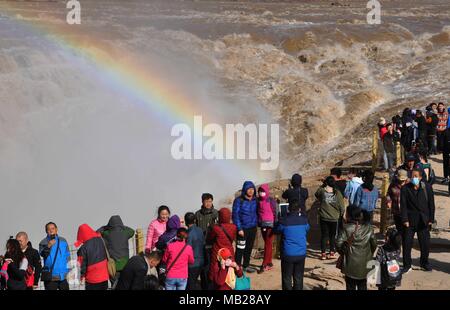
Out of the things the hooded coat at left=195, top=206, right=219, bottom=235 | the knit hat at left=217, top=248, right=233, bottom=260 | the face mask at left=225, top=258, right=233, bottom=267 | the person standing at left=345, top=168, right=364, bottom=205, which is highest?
the person standing at left=345, top=168, right=364, bottom=205

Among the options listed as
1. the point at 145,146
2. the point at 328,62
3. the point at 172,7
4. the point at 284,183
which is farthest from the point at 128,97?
the point at 172,7

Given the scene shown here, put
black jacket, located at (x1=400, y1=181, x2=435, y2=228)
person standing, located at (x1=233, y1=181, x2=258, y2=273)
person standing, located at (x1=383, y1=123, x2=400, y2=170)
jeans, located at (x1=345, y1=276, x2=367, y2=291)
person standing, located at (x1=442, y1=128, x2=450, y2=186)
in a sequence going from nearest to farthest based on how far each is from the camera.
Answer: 1. jeans, located at (x1=345, y1=276, x2=367, y2=291)
2. black jacket, located at (x1=400, y1=181, x2=435, y2=228)
3. person standing, located at (x1=233, y1=181, x2=258, y2=273)
4. person standing, located at (x1=442, y1=128, x2=450, y2=186)
5. person standing, located at (x1=383, y1=123, x2=400, y2=170)

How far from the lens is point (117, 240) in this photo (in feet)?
24.0

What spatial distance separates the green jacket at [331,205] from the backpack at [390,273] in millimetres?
1901

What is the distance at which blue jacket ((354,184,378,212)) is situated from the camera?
348 inches

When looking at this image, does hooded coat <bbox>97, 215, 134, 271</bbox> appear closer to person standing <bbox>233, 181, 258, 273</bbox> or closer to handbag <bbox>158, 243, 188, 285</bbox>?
handbag <bbox>158, 243, 188, 285</bbox>

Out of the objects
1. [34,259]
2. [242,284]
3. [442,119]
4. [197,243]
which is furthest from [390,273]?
[442,119]

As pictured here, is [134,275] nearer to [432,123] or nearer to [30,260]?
[30,260]

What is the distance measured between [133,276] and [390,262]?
2.46 m

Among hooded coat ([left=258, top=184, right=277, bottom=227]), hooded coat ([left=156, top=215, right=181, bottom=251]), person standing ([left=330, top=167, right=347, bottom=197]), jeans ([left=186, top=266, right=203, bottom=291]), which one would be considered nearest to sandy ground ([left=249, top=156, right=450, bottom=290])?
hooded coat ([left=258, top=184, right=277, bottom=227])

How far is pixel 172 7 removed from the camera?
47.7 m

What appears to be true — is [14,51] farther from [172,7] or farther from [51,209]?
[172,7]

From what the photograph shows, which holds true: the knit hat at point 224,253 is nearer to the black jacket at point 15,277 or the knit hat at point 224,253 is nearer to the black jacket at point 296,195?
the black jacket at point 15,277
